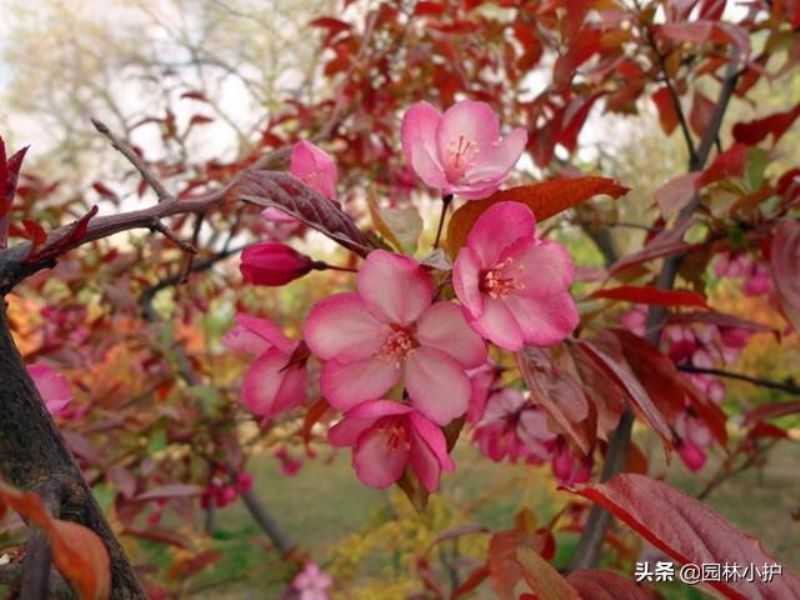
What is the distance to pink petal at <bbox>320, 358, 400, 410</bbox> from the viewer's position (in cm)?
43

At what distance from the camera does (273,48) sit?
265 centimetres

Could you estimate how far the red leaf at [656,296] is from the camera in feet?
1.77

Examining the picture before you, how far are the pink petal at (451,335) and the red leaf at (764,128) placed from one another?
1.86 feet

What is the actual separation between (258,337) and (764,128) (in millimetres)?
634

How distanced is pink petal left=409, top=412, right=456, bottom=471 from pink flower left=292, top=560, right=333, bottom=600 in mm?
1577

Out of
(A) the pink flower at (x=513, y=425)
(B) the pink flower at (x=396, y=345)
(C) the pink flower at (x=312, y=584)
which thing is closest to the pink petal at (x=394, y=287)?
(B) the pink flower at (x=396, y=345)

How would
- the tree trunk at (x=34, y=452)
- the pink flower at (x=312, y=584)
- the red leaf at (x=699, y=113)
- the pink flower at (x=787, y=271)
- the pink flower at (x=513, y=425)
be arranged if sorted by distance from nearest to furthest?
the tree trunk at (x=34, y=452) → the pink flower at (x=787, y=271) → the pink flower at (x=513, y=425) → the red leaf at (x=699, y=113) → the pink flower at (x=312, y=584)

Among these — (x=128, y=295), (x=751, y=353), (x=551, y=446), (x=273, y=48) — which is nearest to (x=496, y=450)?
(x=551, y=446)

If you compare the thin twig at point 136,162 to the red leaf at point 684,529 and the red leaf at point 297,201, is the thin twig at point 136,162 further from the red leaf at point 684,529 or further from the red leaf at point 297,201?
the red leaf at point 684,529

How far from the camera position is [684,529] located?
36 centimetres

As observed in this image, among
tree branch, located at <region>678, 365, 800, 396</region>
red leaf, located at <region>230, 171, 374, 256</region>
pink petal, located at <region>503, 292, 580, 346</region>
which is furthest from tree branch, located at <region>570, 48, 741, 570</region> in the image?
red leaf, located at <region>230, 171, 374, 256</region>

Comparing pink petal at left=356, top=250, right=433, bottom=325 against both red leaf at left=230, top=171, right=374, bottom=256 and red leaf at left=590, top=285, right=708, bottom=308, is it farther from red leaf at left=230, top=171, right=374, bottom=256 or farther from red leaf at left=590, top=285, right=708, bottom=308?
red leaf at left=590, top=285, right=708, bottom=308


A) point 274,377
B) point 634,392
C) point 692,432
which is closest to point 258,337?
point 274,377

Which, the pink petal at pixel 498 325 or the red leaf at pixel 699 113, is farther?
the red leaf at pixel 699 113
